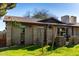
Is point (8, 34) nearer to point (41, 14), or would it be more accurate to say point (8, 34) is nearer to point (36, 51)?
point (36, 51)

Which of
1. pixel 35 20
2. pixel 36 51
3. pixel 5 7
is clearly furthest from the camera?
pixel 35 20

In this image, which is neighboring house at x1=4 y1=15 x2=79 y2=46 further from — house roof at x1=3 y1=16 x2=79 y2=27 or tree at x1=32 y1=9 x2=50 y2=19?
tree at x1=32 y1=9 x2=50 y2=19

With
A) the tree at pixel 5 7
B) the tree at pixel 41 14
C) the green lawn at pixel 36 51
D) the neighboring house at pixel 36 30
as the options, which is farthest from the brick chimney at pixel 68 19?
the tree at pixel 5 7

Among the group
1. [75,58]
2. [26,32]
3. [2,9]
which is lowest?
[75,58]

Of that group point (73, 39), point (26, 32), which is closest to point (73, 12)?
point (73, 39)

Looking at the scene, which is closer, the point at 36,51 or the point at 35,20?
the point at 36,51

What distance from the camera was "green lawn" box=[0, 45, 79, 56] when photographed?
376 inches

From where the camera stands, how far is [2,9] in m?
9.59

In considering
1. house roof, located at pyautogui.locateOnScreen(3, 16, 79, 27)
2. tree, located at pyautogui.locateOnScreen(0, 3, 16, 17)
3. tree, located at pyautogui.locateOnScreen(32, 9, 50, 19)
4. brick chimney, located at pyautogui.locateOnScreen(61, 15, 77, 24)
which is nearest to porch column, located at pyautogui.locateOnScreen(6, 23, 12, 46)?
house roof, located at pyautogui.locateOnScreen(3, 16, 79, 27)

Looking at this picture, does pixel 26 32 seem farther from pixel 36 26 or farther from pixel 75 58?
pixel 75 58

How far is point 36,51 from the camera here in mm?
9672

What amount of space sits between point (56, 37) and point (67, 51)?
493 mm

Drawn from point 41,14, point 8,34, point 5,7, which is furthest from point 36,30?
point 5,7

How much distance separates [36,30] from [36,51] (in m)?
0.58
